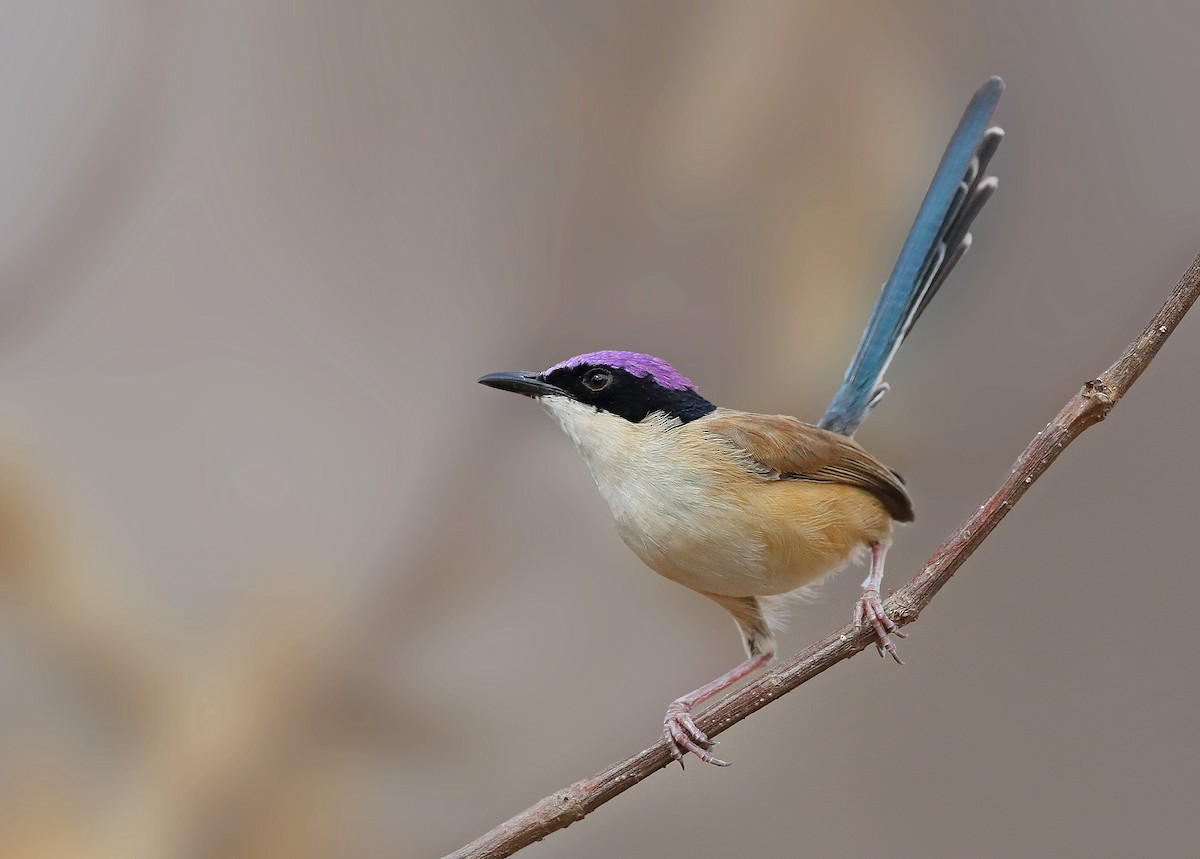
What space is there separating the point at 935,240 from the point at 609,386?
1.20 ft

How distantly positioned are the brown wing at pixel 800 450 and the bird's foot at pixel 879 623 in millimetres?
145

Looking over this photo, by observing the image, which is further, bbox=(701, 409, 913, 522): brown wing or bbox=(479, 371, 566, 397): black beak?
bbox=(701, 409, 913, 522): brown wing

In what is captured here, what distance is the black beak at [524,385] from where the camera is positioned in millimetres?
823

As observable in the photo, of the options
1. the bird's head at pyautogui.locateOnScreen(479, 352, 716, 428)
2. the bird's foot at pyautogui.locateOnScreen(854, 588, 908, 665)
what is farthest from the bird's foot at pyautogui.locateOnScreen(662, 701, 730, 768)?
the bird's head at pyautogui.locateOnScreen(479, 352, 716, 428)

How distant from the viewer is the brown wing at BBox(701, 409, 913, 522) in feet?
3.12

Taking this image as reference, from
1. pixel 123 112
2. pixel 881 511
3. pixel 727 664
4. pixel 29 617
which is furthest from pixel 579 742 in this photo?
pixel 123 112

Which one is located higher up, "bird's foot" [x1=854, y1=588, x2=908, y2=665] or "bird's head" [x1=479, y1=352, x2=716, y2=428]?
"bird's head" [x1=479, y1=352, x2=716, y2=428]

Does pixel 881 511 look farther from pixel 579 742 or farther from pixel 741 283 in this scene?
pixel 579 742

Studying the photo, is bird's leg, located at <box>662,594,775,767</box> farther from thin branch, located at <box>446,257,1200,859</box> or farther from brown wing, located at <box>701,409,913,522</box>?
brown wing, located at <box>701,409,913,522</box>

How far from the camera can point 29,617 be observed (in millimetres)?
1415

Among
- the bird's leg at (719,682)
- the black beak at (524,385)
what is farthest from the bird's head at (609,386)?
the bird's leg at (719,682)

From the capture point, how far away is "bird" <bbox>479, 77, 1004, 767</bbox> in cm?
87

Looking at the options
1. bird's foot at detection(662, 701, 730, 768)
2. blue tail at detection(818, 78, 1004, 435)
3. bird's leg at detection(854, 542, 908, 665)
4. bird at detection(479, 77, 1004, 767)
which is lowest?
bird's foot at detection(662, 701, 730, 768)

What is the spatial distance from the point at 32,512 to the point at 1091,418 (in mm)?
1437
